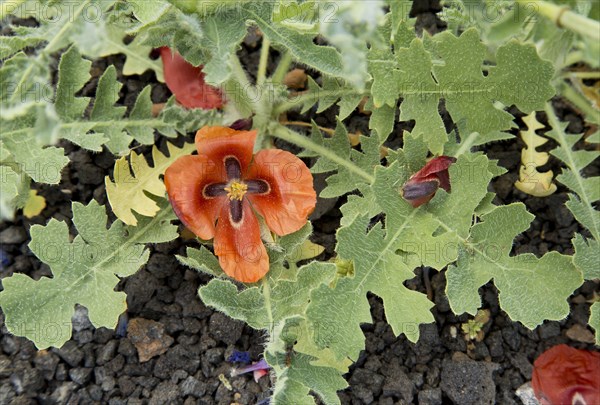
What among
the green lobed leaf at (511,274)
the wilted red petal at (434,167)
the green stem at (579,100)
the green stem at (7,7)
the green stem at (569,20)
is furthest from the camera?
the green stem at (579,100)

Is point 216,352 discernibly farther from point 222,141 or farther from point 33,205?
point 33,205

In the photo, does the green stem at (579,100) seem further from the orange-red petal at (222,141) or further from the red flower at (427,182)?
the orange-red petal at (222,141)

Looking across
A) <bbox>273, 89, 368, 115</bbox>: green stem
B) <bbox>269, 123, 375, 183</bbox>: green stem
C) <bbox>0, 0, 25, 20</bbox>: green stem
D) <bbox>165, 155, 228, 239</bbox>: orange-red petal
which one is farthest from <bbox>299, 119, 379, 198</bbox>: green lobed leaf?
<bbox>0, 0, 25, 20</bbox>: green stem

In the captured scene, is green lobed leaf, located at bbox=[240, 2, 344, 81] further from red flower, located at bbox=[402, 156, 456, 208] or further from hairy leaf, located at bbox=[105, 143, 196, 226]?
hairy leaf, located at bbox=[105, 143, 196, 226]

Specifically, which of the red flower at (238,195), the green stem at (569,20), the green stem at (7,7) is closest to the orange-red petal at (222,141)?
the red flower at (238,195)

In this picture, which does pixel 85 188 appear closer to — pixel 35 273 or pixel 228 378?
pixel 35 273

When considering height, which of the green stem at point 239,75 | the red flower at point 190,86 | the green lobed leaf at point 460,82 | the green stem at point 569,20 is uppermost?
the green stem at point 569,20
